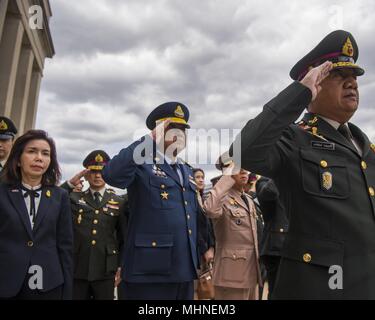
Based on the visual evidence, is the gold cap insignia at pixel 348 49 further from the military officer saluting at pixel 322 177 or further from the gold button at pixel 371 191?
the gold button at pixel 371 191

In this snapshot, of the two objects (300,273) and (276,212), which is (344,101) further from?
(276,212)

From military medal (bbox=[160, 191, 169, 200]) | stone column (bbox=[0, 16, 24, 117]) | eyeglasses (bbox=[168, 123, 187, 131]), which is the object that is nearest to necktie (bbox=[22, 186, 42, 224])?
military medal (bbox=[160, 191, 169, 200])

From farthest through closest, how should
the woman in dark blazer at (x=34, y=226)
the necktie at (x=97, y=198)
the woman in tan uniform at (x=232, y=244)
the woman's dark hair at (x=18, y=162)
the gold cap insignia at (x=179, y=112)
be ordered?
1. the necktie at (x=97, y=198)
2. the woman in tan uniform at (x=232, y=244)
3. the gold cap insignia at (x=179, y=112)
4. the woman's dark hair at (x=18, y=162)
5. the woman in dark blazer at (x=34, y=226)

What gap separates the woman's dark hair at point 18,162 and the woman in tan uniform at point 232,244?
1.62 m

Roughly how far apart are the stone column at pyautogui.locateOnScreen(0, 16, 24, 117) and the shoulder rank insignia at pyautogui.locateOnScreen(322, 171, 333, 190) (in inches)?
649

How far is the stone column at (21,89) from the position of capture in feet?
67.9

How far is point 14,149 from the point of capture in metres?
3.14

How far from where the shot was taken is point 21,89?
831 inches

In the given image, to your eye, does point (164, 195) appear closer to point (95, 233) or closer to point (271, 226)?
point (271, 226)

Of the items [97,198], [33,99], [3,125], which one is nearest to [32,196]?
[97,198]

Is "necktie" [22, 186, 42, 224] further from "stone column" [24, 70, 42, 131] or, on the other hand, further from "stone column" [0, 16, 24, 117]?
"stone column" [24, 70, 42, 131]

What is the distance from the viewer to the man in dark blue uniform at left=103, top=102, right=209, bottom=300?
9.76ft

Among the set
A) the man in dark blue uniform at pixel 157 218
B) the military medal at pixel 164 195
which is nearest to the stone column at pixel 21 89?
the man in dark blue uniform at pixel 157 218
